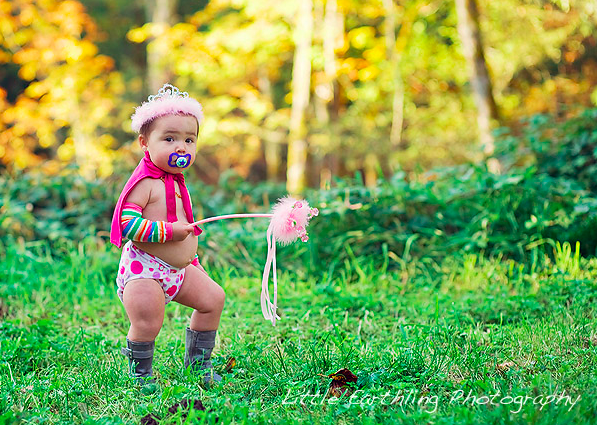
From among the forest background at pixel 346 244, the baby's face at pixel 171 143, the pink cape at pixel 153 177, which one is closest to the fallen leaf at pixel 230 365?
the forest background at pixel 346 244

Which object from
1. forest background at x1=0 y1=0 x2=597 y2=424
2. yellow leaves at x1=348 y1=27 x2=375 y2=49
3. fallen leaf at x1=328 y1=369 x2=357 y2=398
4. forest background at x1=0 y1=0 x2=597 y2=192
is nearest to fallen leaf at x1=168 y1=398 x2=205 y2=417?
forest background at x1=0 y1=0 x2=597 y2=424

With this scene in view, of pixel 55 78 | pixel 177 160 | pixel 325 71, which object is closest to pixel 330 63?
pixel 325 71

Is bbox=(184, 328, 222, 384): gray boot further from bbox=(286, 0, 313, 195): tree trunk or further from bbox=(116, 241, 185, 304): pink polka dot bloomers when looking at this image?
bbox=(286, 0, 313, 195): tree trunk

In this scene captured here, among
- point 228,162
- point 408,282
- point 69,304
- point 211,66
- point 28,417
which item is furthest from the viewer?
point 228,162

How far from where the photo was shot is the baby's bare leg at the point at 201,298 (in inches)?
104

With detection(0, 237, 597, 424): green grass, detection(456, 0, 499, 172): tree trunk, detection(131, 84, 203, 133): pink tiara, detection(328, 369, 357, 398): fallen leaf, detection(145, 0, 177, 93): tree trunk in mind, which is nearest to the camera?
detection(0, 237, 597, 424): green grass

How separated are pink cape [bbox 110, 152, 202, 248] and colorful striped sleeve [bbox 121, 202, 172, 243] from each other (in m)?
0.05

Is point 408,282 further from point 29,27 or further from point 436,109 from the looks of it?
point 29,27

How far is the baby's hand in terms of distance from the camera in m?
2.48

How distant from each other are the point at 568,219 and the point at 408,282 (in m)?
1.37

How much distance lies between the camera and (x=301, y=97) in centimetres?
978

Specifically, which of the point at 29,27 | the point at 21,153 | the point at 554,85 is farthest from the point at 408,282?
the point at 29,27

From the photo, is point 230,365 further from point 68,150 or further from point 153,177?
point 68,150

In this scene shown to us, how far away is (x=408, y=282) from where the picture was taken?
4238 mm
